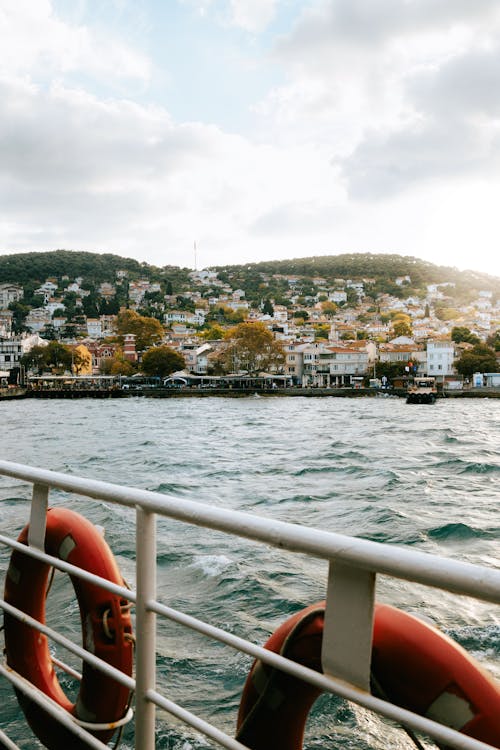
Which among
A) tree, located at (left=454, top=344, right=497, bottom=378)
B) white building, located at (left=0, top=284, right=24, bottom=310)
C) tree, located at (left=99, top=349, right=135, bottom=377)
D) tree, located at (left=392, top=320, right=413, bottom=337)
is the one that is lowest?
tree, located at (left=99, top=349, right=135, bottom=377)

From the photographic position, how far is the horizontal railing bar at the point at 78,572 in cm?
122

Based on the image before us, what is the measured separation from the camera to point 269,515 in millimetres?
9812

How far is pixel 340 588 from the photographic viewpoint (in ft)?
3.01

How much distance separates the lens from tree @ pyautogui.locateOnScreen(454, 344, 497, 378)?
6153 cm

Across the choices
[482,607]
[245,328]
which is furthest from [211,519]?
[245,328]

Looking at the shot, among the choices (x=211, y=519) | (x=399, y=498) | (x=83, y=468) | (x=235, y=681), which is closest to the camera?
(x=211, y=519)

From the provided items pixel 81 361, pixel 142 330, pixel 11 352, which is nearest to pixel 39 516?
pixel 81 361

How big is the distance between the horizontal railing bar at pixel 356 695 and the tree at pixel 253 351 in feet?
208

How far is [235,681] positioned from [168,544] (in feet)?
11.3

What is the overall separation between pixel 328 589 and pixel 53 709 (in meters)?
0.90

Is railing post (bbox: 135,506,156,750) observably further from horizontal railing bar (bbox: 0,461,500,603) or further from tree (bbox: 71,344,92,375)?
tree (bbox: 71,344,92,375)

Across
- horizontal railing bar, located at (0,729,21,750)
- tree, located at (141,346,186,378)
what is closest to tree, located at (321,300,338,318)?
tree, located at (141,346,186,378)

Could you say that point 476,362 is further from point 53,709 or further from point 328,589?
point 328,589

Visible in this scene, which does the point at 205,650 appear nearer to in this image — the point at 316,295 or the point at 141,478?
the point at 141,478
